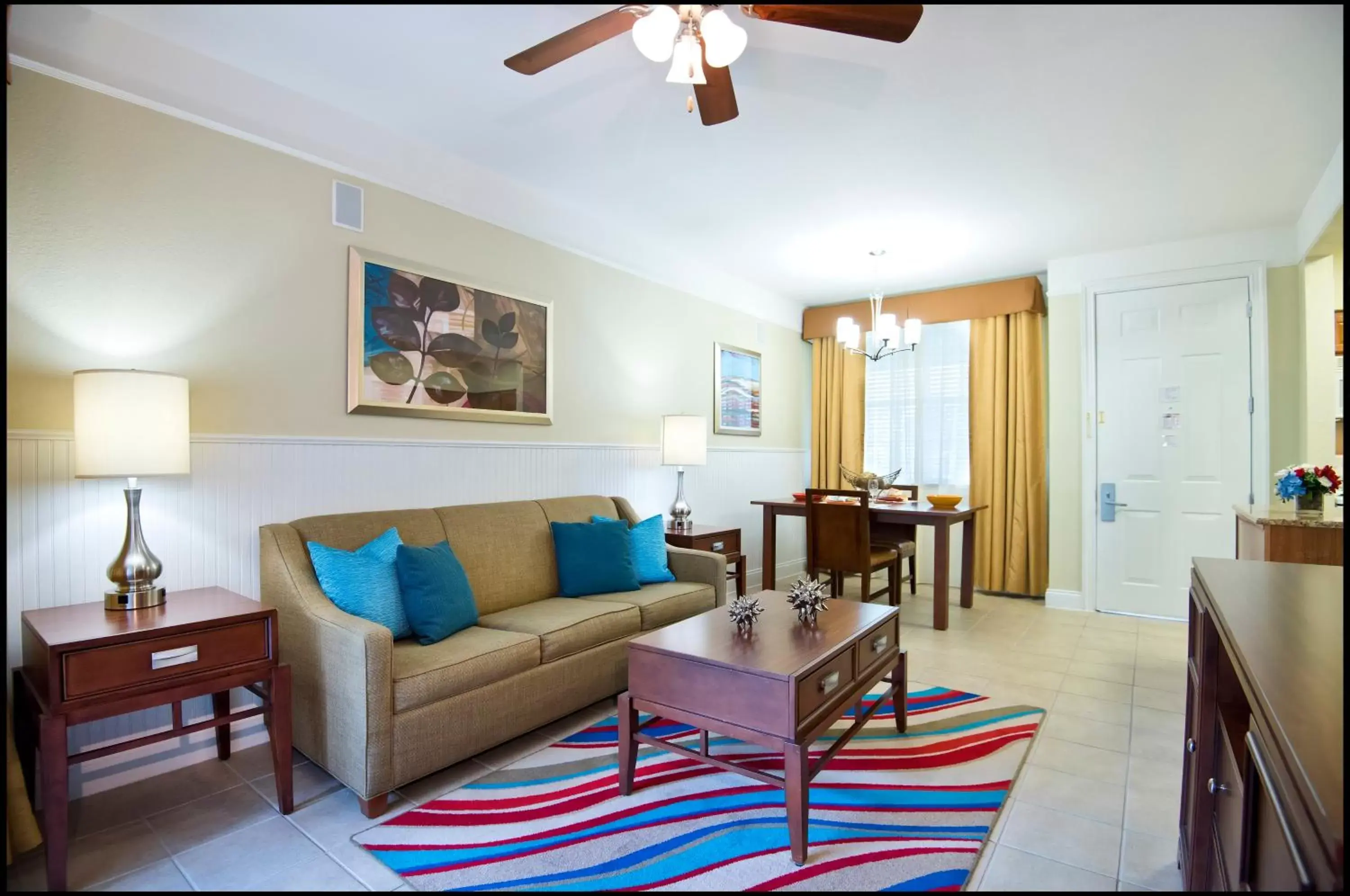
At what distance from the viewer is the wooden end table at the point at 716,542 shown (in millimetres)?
4004

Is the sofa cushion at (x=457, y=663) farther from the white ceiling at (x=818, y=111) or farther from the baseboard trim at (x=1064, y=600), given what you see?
the baseboard trim at (x=1064, y=600)

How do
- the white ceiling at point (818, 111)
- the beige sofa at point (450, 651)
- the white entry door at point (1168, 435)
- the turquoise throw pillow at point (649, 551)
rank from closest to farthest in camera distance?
the beige sofa at point (450, 651), the white ceiling at point (818, 111), the turquoise throw pillow at point (649, 551), the white entry door at point (1168, 435)

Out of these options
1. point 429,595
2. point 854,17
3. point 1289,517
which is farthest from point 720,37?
point 1289,517

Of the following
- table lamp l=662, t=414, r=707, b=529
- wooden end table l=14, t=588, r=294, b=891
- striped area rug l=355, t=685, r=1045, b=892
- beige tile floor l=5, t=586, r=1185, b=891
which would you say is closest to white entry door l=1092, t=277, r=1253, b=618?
beige tile floor l=5, t=586, r=1185, b=891

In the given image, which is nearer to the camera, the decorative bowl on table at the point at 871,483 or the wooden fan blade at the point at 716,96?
the wooden fan blade at the point at 716,96

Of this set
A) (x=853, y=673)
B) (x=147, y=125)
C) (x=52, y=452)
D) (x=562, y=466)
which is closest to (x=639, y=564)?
(x=562, y=466)

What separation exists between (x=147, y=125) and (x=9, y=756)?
2021 millimetres

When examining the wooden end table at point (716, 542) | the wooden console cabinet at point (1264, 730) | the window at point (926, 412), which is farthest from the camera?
the window at point (926, 412)

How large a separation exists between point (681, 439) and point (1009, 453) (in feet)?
8.83

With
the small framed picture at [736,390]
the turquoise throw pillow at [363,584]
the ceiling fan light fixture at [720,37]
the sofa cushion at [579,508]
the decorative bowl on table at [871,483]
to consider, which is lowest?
the turquoise throw pillow at [363,584]

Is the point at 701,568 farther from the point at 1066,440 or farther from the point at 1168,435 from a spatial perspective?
the point at 1168,435

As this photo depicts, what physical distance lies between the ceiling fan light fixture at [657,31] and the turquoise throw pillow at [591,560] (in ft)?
7.05

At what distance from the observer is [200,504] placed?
2400 mm

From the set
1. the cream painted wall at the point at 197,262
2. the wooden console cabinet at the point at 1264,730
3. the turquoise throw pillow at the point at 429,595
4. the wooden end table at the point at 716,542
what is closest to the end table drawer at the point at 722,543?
the wooden end table at the point at 716,542
